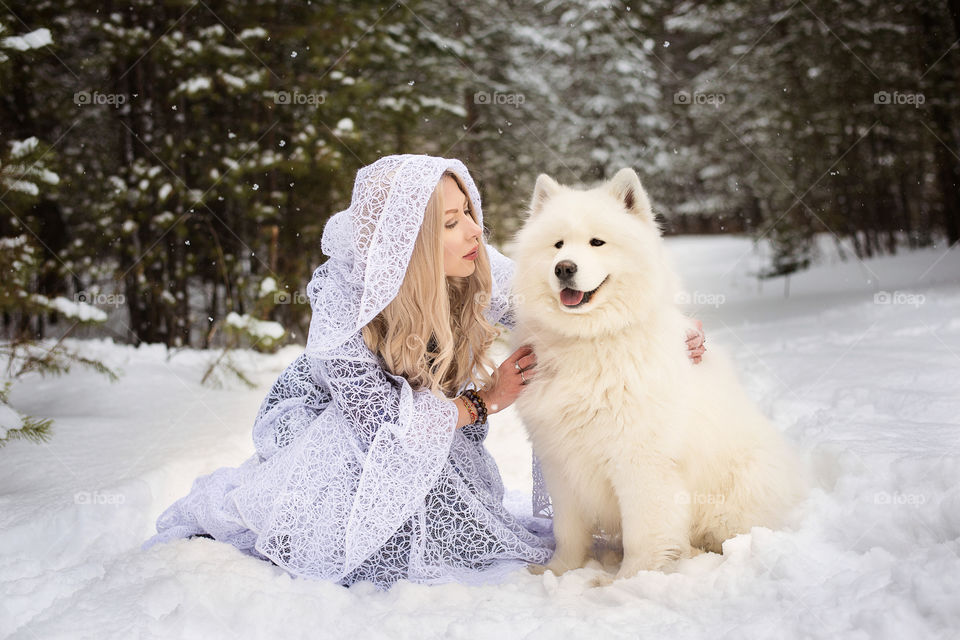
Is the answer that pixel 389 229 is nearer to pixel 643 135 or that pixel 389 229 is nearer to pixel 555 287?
pixel 555 287

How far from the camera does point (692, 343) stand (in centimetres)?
259

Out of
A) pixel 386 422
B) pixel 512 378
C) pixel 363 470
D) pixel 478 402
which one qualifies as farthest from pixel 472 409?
pixel 363 470

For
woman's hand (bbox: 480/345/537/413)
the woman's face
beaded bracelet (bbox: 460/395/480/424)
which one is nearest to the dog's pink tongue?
woman's hand (bbox: 480/345/537/413)

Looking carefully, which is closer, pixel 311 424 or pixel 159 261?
pixel 311 424

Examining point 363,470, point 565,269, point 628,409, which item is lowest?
point 363,470

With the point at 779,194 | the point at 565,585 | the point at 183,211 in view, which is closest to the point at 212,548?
the point at 565,585

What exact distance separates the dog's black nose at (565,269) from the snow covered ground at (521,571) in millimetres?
674

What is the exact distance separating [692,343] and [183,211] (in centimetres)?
683

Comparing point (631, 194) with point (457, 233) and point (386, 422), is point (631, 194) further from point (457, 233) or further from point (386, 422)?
point (386, 422)

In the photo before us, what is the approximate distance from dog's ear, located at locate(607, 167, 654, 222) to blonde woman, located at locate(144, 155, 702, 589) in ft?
1.80

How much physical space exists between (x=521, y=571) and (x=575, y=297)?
1.10 meters

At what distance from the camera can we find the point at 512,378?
258 cm

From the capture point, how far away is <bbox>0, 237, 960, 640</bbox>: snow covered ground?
1831 mm

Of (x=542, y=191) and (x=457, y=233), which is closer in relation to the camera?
(x=457, y=233)
